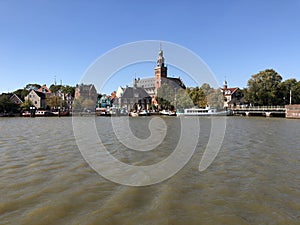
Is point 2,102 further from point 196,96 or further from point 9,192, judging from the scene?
point 9,192

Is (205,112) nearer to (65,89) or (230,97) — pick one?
(230,97)

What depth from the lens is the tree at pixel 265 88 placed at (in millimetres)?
67562

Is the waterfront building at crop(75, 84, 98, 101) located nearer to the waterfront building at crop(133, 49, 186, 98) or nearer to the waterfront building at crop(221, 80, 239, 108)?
the waterfront building at crop(133, 49, 186, 98)

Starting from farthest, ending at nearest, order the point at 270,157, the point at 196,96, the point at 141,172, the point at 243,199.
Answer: the point at 196,96, the point at 270,157, the point at 141,172, the point at 243,199

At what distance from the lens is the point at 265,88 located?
6806cm

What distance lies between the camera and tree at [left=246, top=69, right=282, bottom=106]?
A: 67.6 metres

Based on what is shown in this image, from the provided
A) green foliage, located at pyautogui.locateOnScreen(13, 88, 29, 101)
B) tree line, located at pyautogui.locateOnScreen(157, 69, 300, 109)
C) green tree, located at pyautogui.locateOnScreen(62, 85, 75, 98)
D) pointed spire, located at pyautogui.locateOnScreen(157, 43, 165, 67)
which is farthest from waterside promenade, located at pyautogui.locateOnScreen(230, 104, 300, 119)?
green foliage, located at pyautogui.locateOnScreen(13, 88, 29, 101)

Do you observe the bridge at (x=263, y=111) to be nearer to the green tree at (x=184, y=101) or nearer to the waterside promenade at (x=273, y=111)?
the waterside promenade at (x=273, y=111)

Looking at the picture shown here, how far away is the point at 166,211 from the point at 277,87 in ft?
238

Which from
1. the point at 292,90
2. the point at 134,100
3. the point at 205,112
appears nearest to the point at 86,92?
the point at 134,100

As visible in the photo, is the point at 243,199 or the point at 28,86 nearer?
the point at 243,199

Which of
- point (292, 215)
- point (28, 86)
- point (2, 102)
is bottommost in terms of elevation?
point (292, 215)

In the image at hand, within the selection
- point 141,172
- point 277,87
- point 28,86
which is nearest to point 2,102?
point 28,86

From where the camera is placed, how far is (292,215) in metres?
5.09
